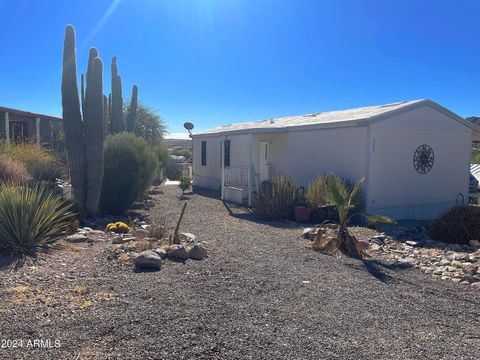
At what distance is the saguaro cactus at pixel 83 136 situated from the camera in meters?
9.63

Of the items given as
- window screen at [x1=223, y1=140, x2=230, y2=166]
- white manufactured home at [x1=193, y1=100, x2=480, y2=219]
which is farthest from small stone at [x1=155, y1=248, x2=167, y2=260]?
window screen at [x1=223, y1=140, x2=230, y2=166]

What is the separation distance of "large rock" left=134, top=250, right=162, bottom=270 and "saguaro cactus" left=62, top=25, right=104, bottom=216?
15.1ft

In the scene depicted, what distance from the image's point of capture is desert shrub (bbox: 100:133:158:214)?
34.4 feet

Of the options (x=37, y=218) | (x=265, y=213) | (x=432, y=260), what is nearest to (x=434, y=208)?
(x=265, y=213)

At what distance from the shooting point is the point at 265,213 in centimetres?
1075

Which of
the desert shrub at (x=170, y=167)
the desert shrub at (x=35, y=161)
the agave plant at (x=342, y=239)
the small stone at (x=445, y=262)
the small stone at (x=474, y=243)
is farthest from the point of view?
the desert shrub at (x=170, y=167)

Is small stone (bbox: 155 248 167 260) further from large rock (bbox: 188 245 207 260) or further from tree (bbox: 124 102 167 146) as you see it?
tree (bbox: 124 102 167 146)

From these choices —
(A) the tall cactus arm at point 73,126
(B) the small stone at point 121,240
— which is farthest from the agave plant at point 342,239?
(A) the tall cactus arm at point 73,126

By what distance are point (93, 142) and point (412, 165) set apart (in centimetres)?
847

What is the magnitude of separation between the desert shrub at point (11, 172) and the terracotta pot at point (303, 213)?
22.1ft

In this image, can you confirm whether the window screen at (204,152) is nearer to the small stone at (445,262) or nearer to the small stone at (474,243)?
the small stone at (474,243)

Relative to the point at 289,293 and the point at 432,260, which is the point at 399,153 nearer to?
the point at 432,260

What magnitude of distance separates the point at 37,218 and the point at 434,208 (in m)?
10.7

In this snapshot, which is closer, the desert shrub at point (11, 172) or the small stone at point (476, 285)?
the small stone at point (476, 285)
